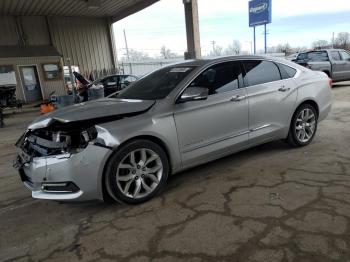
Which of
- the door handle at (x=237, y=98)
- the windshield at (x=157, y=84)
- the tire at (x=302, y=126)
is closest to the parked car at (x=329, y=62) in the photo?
the tire at (x=302, y=126)

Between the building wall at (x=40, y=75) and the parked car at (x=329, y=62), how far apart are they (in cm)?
1480

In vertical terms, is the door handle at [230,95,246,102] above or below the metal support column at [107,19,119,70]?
below

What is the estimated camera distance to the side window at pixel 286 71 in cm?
486

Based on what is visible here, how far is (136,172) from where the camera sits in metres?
3.48

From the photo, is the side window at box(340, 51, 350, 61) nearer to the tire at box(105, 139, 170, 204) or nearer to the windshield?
the windshield

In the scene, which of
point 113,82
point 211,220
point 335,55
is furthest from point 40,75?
point 211,220

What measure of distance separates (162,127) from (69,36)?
2150 cm

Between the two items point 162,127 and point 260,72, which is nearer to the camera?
point 162,127

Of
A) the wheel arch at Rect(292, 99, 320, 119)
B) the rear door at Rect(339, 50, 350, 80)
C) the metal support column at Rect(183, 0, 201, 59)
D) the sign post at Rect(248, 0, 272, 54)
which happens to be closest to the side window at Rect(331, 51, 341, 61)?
the rear door at Rect(339, 50, 350, 80)

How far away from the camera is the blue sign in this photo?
108 feet

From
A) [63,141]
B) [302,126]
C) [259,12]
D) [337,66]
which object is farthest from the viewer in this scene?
[259,12]

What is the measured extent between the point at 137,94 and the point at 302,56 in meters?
11.8

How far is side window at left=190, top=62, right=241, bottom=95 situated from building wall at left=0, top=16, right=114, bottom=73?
2010 centimetres

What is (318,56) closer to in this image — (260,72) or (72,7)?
(260,72)
